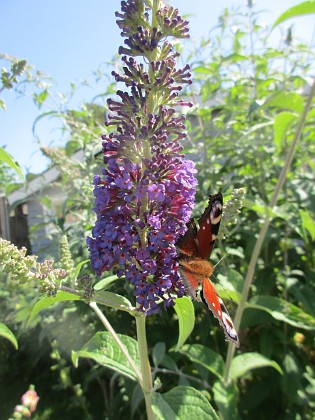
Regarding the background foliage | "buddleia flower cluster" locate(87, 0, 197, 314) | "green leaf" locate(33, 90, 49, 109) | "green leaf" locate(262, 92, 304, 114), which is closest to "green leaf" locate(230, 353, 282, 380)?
the background foliage

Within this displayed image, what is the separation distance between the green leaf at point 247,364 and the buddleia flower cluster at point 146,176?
102 cm

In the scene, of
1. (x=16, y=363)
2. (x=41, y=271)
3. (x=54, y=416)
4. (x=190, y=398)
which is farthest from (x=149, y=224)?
(x=16, y=363)

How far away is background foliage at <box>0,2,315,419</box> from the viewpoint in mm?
2361

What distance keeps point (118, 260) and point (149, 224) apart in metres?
0.16

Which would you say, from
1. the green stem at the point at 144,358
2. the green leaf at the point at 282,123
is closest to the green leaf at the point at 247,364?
the green stem at the point at 144,358

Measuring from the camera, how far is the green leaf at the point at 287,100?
6.71 feet

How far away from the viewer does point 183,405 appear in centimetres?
135

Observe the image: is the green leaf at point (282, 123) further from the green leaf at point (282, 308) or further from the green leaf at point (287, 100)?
the green leaf at point (282, 308)

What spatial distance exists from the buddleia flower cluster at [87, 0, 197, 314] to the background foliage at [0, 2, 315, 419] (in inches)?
34.9

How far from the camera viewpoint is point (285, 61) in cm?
A: 381

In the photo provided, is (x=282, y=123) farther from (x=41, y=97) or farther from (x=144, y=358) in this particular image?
(x=41, y=97)

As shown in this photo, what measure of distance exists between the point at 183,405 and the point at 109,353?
42 centimetres

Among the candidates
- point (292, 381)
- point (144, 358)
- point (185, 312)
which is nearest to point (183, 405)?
point (144, 358)

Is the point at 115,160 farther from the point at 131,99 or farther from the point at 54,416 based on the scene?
the point at 54,416
